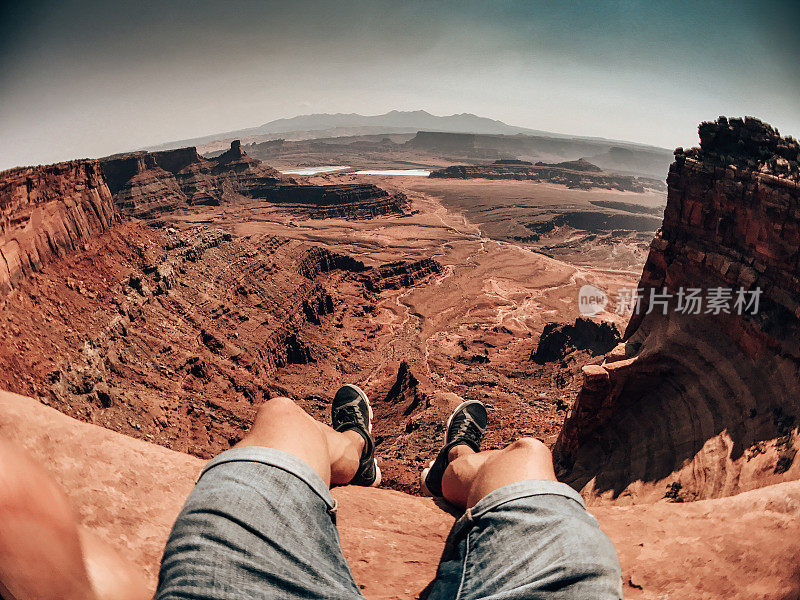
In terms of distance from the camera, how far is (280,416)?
2900 mm

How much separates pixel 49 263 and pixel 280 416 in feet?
52.5

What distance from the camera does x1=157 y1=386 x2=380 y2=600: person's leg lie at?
178cm

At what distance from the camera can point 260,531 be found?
1980mm

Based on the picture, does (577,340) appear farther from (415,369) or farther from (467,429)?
(467,429)

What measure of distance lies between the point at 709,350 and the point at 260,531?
37.0ft

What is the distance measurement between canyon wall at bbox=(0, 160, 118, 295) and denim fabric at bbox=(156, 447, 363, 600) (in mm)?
14059

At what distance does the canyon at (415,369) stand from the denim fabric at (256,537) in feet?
3.60

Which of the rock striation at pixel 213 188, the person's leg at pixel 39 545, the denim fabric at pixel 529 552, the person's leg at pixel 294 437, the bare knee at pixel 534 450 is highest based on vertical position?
the rock striation at pixel 213 188

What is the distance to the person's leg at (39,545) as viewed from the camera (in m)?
1.09
